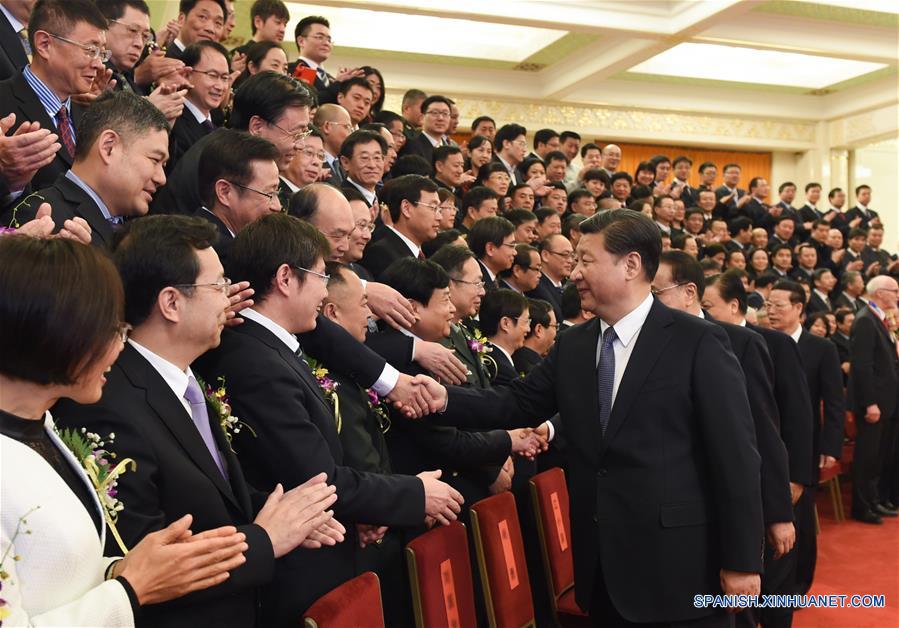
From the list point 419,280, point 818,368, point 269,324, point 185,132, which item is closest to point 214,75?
point 185,132

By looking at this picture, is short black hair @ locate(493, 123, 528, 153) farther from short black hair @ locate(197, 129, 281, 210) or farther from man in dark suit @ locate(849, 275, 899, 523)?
short black hair @ locate(197, 129, 281, 210)

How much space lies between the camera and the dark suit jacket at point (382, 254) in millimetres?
4527

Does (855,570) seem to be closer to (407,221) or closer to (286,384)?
(407,221)

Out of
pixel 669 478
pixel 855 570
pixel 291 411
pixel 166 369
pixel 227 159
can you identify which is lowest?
pixel 855 570

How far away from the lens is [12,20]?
3.37 m

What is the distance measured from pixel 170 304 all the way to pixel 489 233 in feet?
11.0

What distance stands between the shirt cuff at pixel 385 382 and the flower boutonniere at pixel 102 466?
1197mm

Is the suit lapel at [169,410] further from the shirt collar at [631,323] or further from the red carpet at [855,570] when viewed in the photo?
the red carpet at [855,570]

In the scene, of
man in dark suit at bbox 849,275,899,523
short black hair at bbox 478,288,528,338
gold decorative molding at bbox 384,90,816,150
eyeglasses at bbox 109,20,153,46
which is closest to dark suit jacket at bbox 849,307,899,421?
man in dark suit at bbox 849,275,899,523

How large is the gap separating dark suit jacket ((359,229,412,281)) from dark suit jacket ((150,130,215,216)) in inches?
61.6

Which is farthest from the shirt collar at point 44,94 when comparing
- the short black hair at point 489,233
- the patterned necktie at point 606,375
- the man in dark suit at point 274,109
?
the short black hair at point 489,233

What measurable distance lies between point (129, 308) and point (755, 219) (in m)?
10.7

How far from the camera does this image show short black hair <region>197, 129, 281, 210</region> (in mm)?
2771

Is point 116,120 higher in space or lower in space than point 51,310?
higher
